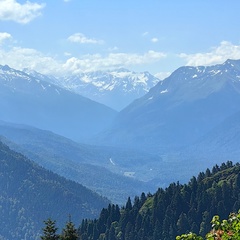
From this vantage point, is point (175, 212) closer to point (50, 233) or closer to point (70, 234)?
point (70, 234)

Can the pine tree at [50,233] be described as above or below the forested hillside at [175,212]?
below

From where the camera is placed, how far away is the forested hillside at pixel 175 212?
13438cm

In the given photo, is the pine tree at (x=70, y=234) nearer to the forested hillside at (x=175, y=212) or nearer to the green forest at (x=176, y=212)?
the green forest at (x=176, y=212)

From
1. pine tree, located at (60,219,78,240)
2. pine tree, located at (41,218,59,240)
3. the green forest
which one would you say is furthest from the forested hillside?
pine tree, located at (41,218,59,240)

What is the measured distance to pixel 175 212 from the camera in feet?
464

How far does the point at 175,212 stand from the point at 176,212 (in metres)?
0.27

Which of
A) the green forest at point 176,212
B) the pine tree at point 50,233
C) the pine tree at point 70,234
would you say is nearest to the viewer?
the pine tree at point 50,233

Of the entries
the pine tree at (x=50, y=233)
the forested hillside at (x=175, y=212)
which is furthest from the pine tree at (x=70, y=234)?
the forested hillside at (x=175, y=212)

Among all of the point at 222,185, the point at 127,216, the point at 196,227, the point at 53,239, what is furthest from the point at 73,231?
the point at 127,216

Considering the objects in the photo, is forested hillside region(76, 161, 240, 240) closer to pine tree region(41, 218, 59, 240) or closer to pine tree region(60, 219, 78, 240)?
pine tree region(60, 219, 78, 240)

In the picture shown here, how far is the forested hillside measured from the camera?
13438 cm

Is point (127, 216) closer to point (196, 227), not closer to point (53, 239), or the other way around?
point (196, 227)

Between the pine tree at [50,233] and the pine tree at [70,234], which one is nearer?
the pine tree at [50,233]

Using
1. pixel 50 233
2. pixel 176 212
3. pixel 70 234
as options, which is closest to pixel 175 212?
pixel 176 212
